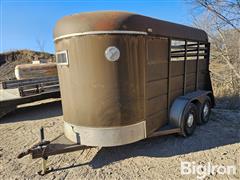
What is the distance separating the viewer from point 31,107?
7531 mm

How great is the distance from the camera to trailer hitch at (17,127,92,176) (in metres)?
2.92

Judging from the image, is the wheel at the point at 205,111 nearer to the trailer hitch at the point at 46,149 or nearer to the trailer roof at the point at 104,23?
the trailer roof at the point at 104,23

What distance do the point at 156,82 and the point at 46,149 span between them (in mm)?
2188

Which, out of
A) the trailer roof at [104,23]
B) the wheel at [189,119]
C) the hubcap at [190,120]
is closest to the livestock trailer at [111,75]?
the trailer roof at [104,23]

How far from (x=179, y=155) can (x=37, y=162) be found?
259 cm

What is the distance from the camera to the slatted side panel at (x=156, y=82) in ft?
10.9

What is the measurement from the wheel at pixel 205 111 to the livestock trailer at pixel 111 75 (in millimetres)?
1561

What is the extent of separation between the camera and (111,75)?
2.92m

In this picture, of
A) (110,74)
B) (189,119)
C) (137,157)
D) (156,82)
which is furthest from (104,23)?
(189,119)

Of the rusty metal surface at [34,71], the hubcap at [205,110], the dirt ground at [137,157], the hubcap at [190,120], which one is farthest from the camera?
the rusty metal surface at [34,71]

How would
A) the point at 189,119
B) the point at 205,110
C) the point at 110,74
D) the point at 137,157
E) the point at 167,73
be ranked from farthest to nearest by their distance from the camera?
the point at 205,110
the point at 189,119
the point at 167,73
the point at 137,157
the point at 110,74

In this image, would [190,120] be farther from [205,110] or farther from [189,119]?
[205,110]

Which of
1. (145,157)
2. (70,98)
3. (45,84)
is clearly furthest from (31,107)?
(145,157)

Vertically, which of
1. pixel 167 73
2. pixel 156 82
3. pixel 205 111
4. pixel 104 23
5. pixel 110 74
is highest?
pixel 104 23
